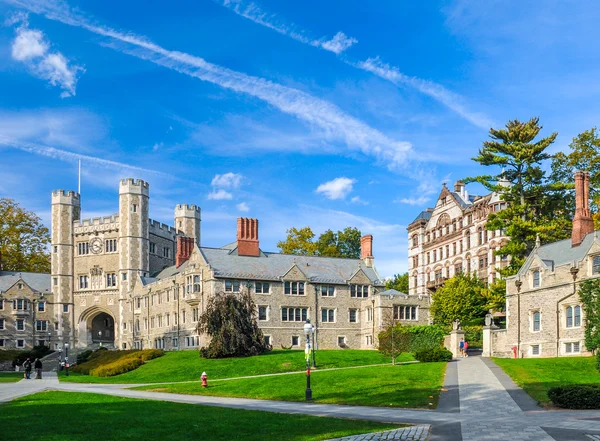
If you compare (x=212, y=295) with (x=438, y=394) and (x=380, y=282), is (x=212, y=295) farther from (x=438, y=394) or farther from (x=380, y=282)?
(x=438, y=394)

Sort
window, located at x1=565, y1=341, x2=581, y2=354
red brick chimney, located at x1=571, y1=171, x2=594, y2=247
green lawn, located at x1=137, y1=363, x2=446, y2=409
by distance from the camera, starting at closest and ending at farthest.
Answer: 1. green lawn, located at x1=137, y1=363, x2=446, y2=409
2. window, located at x1=565, y1=341, x2=581, y2=354
3. red brick chimney, located at x1=571, y1=171, x2=594, y2=247

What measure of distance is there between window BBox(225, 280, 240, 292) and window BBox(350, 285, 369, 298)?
38.5ft

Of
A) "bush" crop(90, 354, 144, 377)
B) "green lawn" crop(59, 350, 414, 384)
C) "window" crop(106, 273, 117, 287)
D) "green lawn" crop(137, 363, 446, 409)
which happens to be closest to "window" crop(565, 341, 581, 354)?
"green lawn" crop(137, 363, 446, 409)

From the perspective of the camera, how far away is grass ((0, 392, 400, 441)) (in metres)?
18.6

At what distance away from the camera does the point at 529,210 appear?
58844 millimetres

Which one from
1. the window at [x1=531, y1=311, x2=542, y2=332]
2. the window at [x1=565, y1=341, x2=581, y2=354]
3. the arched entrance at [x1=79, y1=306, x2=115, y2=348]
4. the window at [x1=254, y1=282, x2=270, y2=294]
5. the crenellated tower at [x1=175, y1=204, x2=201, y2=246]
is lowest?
the arched entrance at [x1=79, y1=306, x2=115, y2=348]

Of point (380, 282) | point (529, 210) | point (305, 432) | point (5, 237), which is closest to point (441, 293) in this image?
point (380, 282)

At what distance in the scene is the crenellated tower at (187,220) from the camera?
9769cm

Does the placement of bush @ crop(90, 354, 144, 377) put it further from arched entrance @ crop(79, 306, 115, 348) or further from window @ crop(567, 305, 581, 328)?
arched entrance @ crop(79, 306, 115, 348)

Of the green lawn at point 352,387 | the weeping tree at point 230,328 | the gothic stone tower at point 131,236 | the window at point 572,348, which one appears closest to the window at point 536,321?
the window at point 572,348

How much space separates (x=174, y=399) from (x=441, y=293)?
40091 mm

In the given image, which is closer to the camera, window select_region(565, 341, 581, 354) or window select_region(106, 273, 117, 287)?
window select_region(565, 341, 581, 354)

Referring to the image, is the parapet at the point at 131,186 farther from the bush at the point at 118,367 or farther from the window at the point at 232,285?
the bush at the point at 118,367

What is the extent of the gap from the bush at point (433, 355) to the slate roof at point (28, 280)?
5763 centimetres
